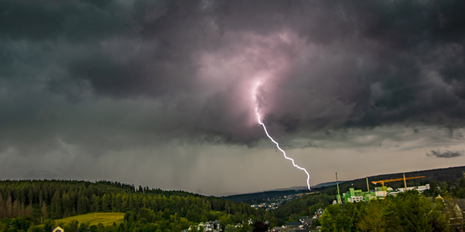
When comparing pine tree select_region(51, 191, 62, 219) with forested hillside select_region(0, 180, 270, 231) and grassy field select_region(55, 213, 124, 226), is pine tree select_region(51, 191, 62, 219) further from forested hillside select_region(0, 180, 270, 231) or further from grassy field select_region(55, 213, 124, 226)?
grassy field select_region(55, 213, 124, 226)

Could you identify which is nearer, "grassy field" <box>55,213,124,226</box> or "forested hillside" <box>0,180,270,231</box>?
"grassy field" <box>55,213,124,226</box>

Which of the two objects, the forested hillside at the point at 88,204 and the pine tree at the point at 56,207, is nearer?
the pine tree at the point at 56,207

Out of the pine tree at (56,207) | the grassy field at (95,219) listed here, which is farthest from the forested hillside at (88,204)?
the grassy field at (95,219)

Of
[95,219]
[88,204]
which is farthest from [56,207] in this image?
[95,219]

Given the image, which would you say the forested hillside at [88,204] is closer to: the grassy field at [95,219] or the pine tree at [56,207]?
the pine tree at [56,207]

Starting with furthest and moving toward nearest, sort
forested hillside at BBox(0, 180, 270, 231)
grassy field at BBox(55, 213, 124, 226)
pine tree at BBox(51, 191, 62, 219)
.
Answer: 1. forested hillside at BBox(0, 180, 270, 231)
2. pine tree at BBox(51, 191, 62, 219)
3. grassy field at BBox(55, 213, 124, 226)

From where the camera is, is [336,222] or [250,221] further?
[250,221]

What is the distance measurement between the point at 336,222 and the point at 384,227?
14.2 m

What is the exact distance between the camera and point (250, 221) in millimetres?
179750

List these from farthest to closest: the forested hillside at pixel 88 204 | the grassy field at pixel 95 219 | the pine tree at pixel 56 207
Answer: the forested hillside at pixel 88 204 → the pine tree at pixel 56 207 → the grassy field at pixel 95 219

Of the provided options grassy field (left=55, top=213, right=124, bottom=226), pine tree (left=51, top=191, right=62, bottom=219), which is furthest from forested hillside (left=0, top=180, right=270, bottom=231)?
grassy field (left=55, top=213, right=124, bottom=226)

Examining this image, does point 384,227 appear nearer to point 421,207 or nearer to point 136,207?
point 421,207

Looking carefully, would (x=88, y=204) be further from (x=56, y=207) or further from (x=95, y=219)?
(x=95, y=219)

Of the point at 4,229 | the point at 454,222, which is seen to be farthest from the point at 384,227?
the point at 4,229
